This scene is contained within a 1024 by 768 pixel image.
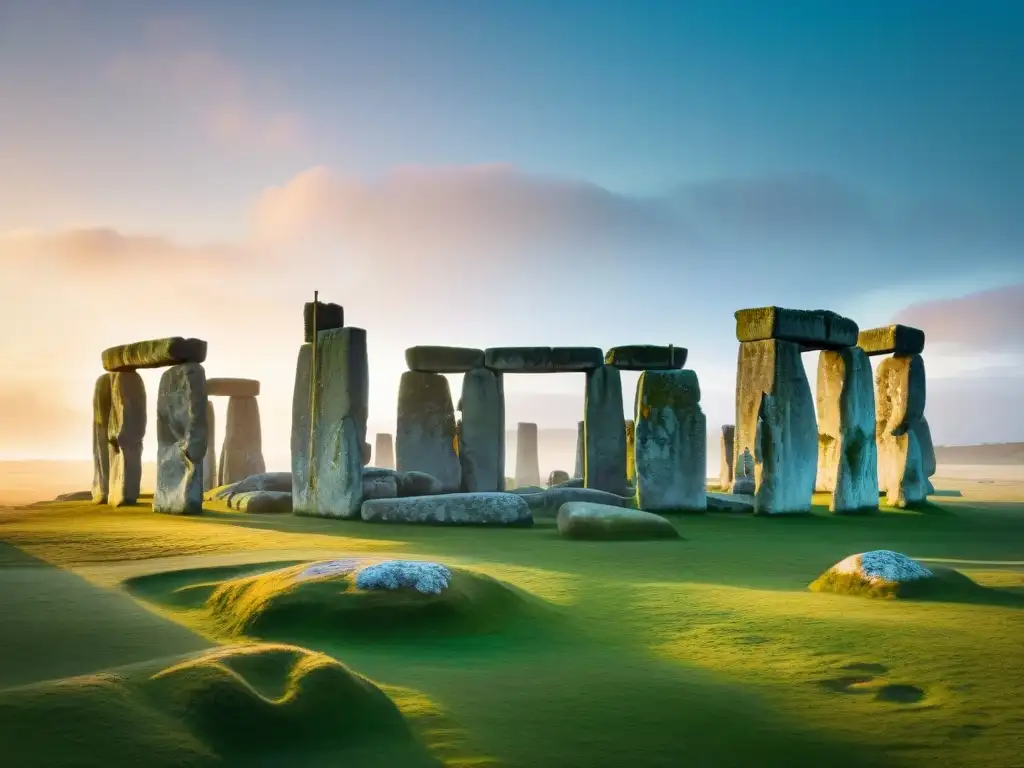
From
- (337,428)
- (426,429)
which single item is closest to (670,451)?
(337,428)

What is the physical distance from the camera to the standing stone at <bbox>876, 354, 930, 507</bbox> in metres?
15.5

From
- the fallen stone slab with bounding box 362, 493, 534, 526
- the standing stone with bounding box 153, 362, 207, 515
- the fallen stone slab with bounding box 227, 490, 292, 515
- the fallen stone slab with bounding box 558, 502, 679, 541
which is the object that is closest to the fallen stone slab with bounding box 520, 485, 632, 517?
the fallen stone slab with bounding box 362, 493, 534, 526

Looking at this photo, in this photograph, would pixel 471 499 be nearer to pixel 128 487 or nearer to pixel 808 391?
pixel 808 391

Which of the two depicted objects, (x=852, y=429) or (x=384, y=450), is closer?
(x=852, y=429)

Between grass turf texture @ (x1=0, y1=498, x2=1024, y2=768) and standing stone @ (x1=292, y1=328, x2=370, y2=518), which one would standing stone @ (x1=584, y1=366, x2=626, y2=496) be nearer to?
standing stone @ (x1=292, y1=328, x2=370, y2=518)

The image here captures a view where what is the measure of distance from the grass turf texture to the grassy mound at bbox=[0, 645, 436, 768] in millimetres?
28

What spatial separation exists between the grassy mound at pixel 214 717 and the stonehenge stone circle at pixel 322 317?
10586 millimetres

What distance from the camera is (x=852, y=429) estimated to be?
14.6 m

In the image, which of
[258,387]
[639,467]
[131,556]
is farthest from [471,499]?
[258,387]

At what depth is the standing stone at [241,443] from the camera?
71.9 feet

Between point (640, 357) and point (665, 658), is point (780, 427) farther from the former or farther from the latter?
point (665, 658)

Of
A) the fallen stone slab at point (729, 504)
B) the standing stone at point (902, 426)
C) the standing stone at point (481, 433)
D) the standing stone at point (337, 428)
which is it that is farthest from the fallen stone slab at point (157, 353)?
the standing stone at point (902, 426)

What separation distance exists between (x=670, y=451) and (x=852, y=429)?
9.35 feet

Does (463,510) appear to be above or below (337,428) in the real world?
below
